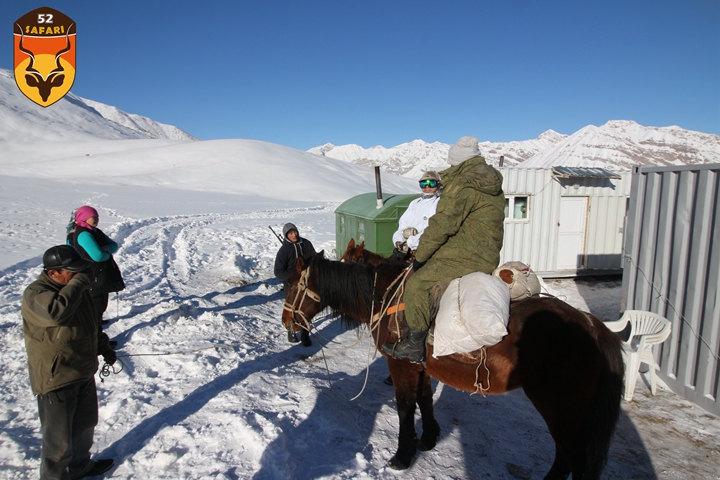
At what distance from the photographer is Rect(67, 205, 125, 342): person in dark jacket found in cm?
477

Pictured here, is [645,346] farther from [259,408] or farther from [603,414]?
[259,408]

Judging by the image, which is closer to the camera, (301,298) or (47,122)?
(301,298)

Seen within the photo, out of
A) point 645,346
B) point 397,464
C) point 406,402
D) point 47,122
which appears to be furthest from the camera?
point 47,122

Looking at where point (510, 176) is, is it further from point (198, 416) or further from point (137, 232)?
point (137, 232)

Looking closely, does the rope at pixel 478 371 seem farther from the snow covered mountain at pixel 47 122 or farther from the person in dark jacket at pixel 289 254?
the snow covered mountain at pixel 47 122

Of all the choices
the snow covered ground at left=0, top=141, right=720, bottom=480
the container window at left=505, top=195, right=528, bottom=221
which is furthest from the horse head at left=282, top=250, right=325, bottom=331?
the container window at left=505, top=195, right=528, bottom=221

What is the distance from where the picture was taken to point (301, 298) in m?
4.14

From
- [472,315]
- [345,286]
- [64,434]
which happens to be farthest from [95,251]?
[472,315]

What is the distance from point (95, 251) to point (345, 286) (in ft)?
10.9

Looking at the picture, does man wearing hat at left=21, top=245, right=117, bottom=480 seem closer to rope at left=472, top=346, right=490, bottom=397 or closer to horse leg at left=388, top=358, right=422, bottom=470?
horse leg at left=388, top=358, right=422, bottom=470

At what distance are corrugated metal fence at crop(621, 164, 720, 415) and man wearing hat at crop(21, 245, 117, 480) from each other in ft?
20.3

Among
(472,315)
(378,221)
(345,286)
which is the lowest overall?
(345,286)

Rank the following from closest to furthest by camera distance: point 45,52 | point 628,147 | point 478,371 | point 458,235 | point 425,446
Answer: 1. point 478,371
2. point 458,235
3. point 425,446
4. point 45,52
5. point 628,147

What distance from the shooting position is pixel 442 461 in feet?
11.1
